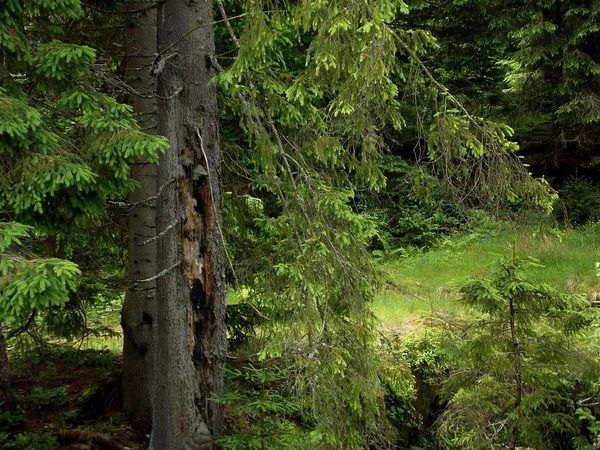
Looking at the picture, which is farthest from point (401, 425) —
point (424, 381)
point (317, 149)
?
point (317, 149)

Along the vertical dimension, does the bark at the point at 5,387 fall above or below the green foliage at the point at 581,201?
below

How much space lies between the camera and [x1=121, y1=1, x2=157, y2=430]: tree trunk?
5875mm

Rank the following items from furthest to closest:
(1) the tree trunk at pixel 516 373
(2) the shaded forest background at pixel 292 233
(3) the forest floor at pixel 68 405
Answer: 1. (3) the forest floor at pixel 68 405
2. (1) the tree trunk at pixel 516 373
3. (2) the shaded forest background at pixel 292 233

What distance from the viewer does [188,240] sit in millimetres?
4551

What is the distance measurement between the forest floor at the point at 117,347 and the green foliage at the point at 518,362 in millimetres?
367

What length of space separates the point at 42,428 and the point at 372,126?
188 inches

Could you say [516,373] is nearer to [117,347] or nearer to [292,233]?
[292,233]

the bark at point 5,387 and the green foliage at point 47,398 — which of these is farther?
the green foliage at point 47,398

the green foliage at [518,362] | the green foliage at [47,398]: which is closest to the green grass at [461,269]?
the green foliage at [518,362]

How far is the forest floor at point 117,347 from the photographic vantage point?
18.4 ft

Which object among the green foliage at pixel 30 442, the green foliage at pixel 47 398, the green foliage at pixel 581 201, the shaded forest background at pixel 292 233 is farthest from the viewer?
the green foliage at pixel 581 201

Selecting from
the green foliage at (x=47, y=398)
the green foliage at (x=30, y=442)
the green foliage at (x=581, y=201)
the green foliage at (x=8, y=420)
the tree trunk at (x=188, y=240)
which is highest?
the green foliage at (x=581, y=201)

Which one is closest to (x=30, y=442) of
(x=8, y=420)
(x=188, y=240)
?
(x=8, y=420)

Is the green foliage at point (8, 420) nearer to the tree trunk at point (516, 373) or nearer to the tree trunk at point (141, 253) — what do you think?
the tree trunk at point (141, 253)
